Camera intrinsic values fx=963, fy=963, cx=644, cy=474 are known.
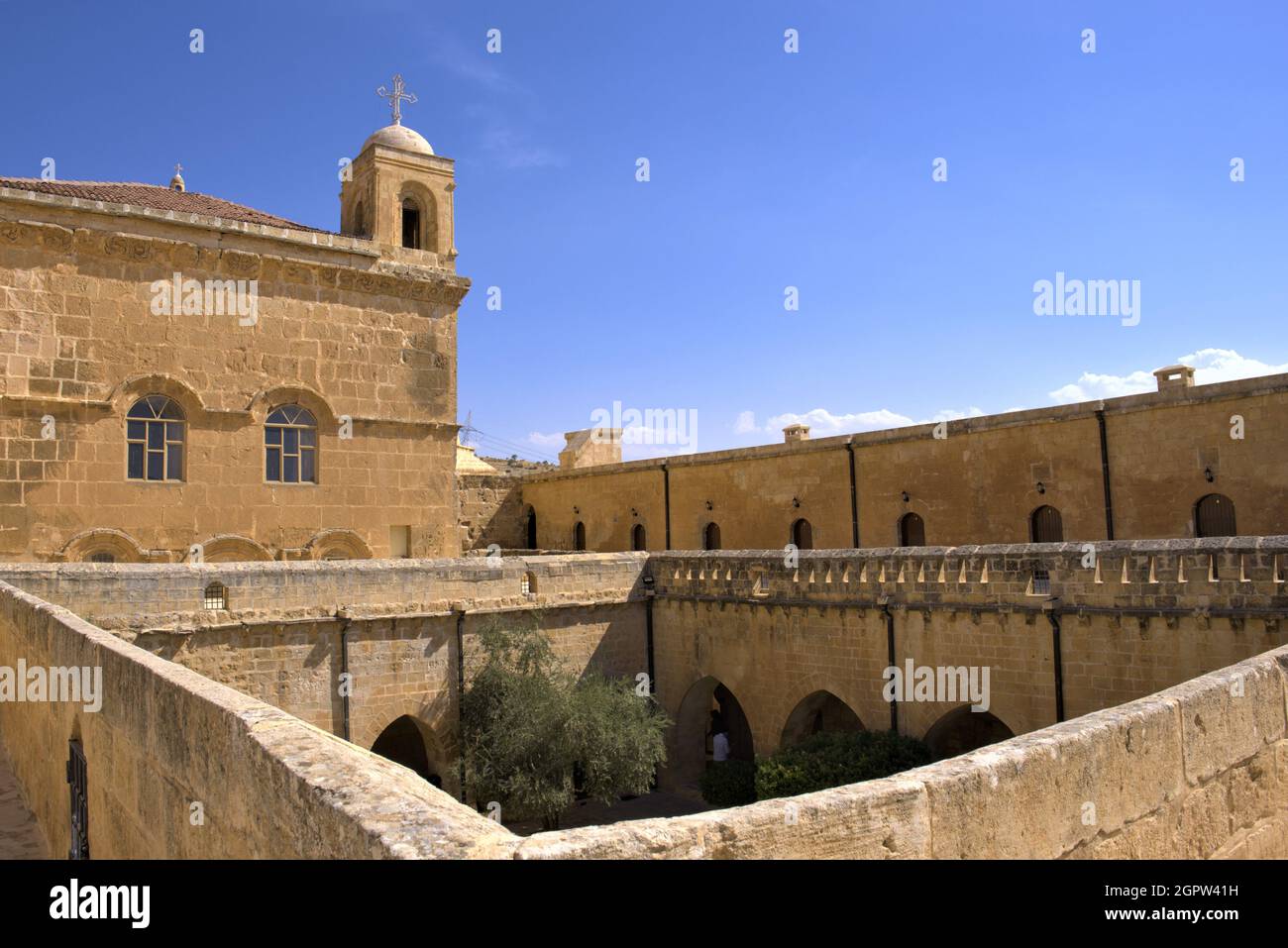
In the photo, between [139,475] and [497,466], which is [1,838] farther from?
[497,466]

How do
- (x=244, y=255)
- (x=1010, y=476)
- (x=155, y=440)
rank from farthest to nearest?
(x=244, y=255) → (x=1010, y=476) → (x=155, y=440)

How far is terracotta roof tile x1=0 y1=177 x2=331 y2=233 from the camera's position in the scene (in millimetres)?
16969

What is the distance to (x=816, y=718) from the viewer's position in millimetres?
16438

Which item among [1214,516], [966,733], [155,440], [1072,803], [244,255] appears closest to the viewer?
[1072,803]

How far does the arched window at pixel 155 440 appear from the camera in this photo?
642 inches

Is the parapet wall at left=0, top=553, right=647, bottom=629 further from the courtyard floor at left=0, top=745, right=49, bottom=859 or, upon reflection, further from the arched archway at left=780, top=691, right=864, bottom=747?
the arched archway at left=780, top=691, right=864, bottom=747

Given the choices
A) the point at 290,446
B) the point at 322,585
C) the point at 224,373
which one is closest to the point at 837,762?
the point at 322,585

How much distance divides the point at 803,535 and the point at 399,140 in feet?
40.1

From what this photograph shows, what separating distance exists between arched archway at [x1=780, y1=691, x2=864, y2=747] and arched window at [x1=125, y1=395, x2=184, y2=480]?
11145 mm

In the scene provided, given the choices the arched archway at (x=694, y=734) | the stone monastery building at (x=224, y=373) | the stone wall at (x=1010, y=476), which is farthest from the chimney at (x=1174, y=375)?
the stone monastery building at (x=224, y=373)

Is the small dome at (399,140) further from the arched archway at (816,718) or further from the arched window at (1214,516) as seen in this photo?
the arched window at (1214,516)

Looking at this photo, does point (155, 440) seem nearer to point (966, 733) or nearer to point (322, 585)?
point (322, 585)
